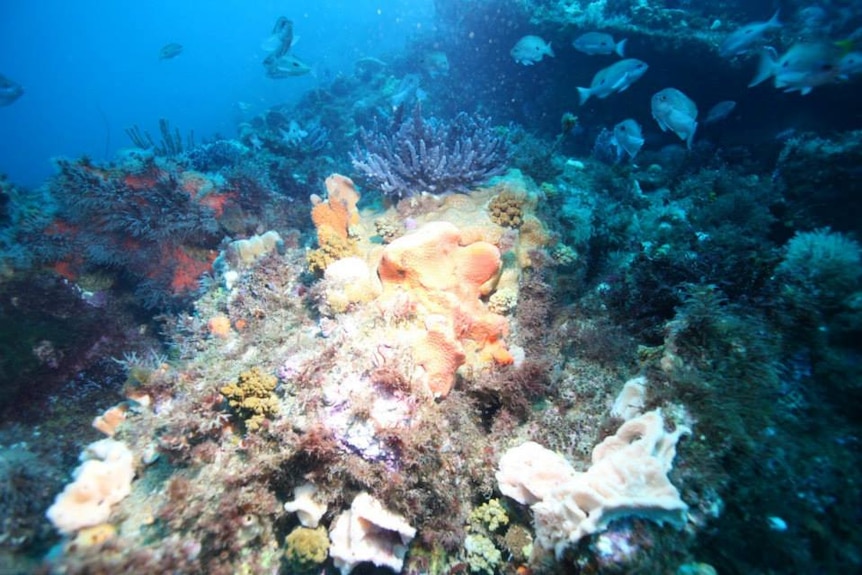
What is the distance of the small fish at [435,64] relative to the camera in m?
15.7

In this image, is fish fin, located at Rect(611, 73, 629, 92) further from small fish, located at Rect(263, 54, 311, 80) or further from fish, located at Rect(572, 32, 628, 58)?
small fish, located at Rect(263, 54, 311, 80)

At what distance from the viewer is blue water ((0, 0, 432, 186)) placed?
6864cm

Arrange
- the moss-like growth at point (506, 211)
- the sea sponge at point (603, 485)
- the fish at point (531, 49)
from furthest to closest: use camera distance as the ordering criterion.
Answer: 1. the fish at point (531, 49)
2. the moss-like growth at point (506, 211)
3. the sea sponge at point (603, 485)

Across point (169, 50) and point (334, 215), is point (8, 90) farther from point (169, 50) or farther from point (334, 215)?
point (334, 215)

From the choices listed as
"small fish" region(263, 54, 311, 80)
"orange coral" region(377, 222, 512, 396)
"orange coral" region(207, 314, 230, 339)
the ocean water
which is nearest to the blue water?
"small fish" region(263, 54, 311, 80)

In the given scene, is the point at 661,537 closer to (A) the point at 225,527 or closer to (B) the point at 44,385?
(A) the point at 225,527

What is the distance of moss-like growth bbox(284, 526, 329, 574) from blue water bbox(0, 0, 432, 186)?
6133cm

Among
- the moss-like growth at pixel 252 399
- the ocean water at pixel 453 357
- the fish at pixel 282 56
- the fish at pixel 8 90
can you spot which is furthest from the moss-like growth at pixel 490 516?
the fish at pixel 8 90

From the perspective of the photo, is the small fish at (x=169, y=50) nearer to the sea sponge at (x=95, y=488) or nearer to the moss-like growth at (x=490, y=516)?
the sea sponge at (x=95, y=488)

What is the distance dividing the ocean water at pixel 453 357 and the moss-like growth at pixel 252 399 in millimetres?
23

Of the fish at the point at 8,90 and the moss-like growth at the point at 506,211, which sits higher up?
the fish at the point at 8,90

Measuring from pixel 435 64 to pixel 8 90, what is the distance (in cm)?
1396

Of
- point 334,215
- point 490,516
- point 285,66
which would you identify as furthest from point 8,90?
point 490,516

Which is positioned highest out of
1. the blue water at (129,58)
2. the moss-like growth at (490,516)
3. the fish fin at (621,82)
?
the fish fin at (621,82)
